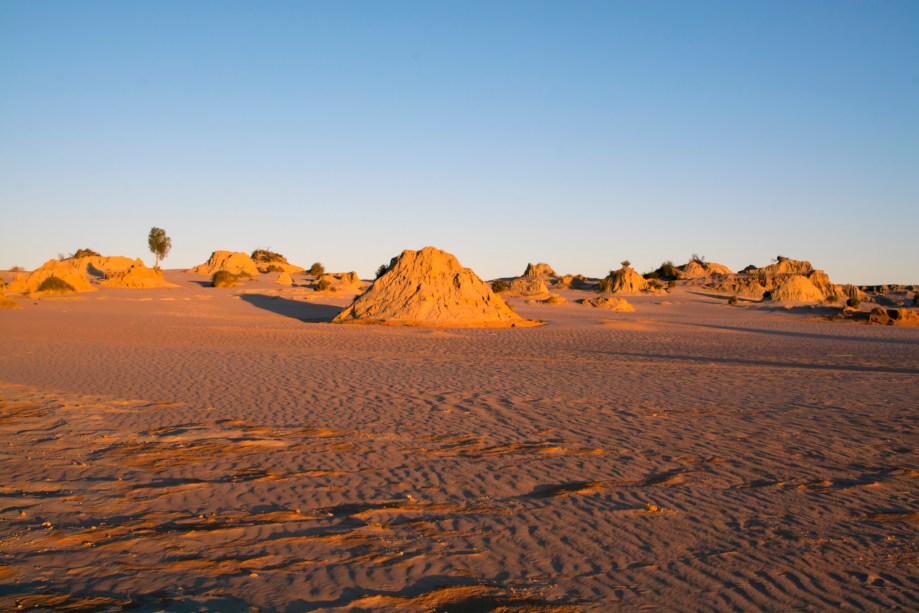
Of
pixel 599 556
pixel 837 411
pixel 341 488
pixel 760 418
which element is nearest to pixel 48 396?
pixel 341 488

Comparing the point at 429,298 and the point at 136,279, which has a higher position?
the point at 136,279

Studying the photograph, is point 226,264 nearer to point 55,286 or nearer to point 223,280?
point 223,280

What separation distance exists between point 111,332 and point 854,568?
20.1 meters

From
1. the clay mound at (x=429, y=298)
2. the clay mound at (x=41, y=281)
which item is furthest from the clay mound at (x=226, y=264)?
the clay mound at (x=429, y=298)

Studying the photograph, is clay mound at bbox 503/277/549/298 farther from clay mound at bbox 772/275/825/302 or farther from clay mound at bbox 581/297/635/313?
clay mound at bbox 772/275/825/302

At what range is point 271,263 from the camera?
61.8m

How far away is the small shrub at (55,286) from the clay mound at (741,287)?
141 feet

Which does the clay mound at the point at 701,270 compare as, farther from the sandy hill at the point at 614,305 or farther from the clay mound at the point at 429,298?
the clay mound at the point at 429,298

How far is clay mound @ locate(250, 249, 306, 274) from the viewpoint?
197 ft

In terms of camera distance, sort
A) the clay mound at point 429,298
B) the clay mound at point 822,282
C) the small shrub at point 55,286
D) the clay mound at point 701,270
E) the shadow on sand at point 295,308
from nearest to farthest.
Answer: the clay mound at point 429,298 < the shadow on sand at point 295,308 < the small shrub at point 55,286 < the clay mound at point 822,282 < the clay mound at point 701,270

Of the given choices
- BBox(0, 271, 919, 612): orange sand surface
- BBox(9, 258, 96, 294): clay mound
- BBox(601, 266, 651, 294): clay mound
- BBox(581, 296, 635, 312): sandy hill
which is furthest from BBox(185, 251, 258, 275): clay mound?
BBox(0, 271, 919, 612): orange sand surface

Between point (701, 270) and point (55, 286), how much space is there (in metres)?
51.4

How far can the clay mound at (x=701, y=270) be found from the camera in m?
62.8

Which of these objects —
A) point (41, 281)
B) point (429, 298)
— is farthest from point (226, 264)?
point (429, 298)
